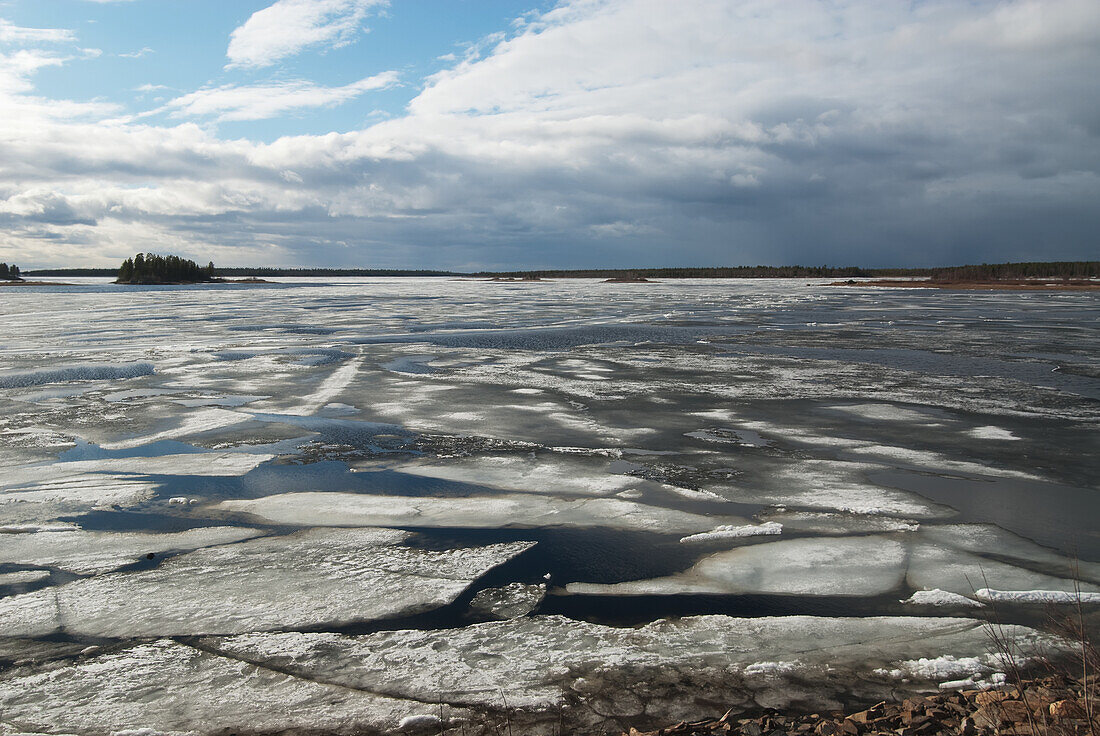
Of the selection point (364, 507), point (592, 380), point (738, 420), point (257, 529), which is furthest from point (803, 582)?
point (592, 380)

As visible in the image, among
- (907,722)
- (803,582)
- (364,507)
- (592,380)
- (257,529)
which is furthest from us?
(592,380)

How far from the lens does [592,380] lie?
1008 centimetres

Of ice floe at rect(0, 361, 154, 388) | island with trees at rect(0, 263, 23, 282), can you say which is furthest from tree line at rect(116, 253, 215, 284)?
ice floe at rect(0, 361, 154, 388)

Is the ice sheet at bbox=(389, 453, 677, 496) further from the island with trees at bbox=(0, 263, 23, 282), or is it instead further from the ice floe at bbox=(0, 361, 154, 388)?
the island with trees at bbox=(0, 263, 23, 282)

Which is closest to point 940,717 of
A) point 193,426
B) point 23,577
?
point 23,577

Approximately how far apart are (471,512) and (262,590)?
149 centimetres

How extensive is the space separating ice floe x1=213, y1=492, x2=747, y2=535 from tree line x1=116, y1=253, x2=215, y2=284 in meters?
86.2

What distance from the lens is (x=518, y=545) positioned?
4184mm

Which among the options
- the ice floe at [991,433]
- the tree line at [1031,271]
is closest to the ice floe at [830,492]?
the ice floe at [991,433]

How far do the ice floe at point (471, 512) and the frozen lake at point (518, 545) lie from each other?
0.02 m

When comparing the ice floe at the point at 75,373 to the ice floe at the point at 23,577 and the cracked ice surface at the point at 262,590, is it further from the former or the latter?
the cracked ice surface at the point at 262,590

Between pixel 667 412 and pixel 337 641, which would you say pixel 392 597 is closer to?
pixel 337 641

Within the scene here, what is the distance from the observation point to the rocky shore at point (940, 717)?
7.52ft

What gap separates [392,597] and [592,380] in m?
6.76
